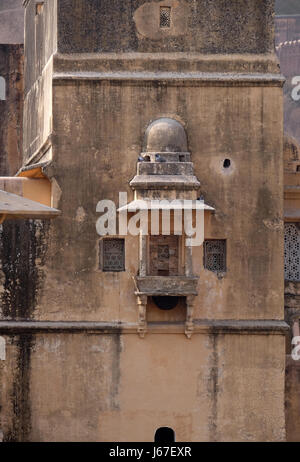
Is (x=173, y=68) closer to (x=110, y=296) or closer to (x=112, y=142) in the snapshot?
(x=112, y=142)

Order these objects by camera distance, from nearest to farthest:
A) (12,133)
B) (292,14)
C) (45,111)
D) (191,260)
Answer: (191,260)
(45,111)
(12,133)
(292,14)

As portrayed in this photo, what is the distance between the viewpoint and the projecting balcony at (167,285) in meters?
20.6

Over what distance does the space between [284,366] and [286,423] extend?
5.57 feet

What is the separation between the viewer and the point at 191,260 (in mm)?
20781

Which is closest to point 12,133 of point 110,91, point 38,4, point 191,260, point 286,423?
point 38,4

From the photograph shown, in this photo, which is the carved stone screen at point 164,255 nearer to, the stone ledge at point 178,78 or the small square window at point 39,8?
the stone ledge at point 178,78

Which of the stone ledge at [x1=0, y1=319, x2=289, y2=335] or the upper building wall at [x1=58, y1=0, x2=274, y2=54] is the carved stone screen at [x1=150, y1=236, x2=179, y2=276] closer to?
the stone ledge at [x1=0, y1=319, x2=289, y2=335]

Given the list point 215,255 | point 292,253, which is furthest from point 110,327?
point 292,253

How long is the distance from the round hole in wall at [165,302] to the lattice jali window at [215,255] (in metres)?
0.86

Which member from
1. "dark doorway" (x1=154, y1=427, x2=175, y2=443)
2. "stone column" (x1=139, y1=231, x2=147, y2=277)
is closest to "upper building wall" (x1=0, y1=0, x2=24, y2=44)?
"stone column" (x1=139, y1=231, x2=147, y2=277)

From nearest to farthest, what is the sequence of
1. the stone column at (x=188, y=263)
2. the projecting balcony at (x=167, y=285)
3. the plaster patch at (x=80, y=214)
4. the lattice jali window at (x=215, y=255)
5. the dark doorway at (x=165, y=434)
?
the projecting balcony at (x=167, y=285) → the stone column at (x=188, y=263) → the dark doorway at (x=165, y=434) → the plaster patch at (x=80, y=214) → the lattice jali window at (x=215, y=255)

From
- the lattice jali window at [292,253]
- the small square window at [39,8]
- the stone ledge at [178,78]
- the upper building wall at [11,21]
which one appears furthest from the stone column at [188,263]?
the upper building wall at [11,21]

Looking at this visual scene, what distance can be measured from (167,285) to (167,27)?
4.70m

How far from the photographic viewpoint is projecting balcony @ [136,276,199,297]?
2062 centimetres
